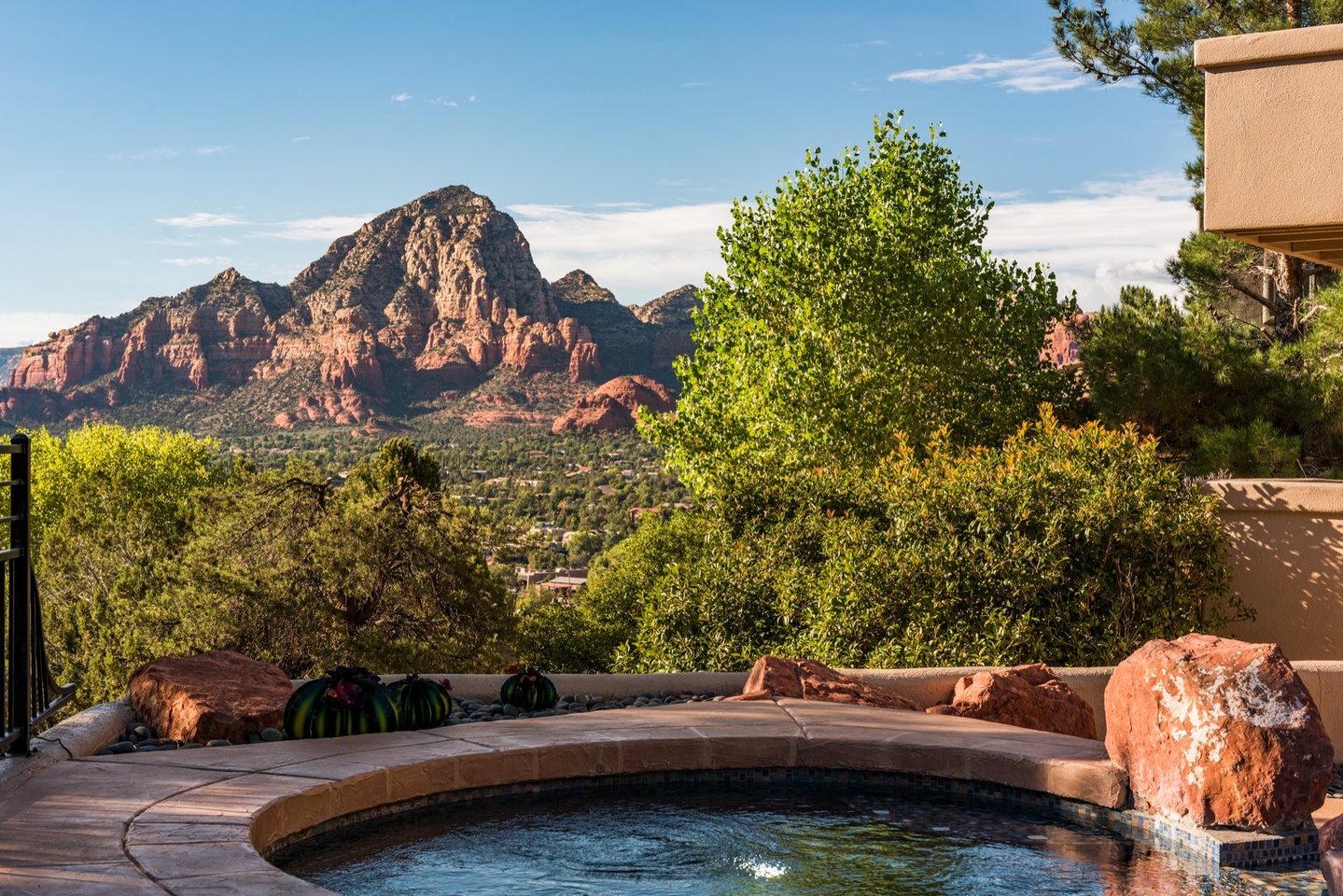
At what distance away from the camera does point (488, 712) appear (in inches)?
264

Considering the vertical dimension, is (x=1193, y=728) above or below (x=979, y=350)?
below

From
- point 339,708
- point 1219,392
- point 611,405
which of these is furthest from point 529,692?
point 611,405

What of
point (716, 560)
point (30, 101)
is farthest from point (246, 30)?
point (716, 560)

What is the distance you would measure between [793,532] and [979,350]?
234 inches

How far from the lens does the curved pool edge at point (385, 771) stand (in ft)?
11.9

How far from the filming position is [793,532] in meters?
9.75

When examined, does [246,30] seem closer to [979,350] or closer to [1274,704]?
[979,350]

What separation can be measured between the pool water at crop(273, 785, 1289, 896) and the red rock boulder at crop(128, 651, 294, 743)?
1.23 metres

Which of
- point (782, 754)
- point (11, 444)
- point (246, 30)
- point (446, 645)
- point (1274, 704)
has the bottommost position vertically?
point (446, 645)

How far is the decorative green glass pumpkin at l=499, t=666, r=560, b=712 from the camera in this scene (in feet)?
22.3

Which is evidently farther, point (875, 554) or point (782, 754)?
point (875, 554)

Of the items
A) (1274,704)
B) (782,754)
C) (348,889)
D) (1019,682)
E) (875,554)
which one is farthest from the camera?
(875,554)

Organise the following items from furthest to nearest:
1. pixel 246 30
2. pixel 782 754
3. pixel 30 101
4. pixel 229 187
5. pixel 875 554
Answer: pixel 229 187 < pixel 30 101 < pixel 246 30 < pixel 875 554 < pixel 782 754

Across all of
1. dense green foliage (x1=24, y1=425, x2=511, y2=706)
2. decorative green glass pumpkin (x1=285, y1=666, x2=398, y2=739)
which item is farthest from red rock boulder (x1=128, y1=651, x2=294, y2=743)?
dense green foliage (x1=24, y1=425, x2=511, y2=706)
